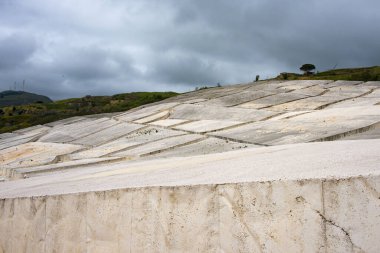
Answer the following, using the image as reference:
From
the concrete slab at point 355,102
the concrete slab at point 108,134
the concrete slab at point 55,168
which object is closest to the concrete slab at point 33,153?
the concrete slab at point 108,134

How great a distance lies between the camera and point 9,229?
4863 mm

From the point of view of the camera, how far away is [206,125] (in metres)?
11.4

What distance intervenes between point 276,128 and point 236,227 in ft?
20.9

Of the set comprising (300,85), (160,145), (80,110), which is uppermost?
(80,110)

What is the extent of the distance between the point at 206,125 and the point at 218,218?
8.38 m

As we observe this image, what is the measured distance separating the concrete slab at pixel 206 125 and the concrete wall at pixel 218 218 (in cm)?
650

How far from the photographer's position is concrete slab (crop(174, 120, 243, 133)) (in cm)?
1067

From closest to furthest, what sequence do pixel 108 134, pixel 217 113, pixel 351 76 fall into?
1. pixel 108 134
2. pixel 217 113
3. pixel 351 76

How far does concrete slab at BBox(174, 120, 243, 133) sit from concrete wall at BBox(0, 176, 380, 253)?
650 centimetres

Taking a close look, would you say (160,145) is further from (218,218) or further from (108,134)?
(218,218)

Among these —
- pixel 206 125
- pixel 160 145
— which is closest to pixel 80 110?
pixel 206 125

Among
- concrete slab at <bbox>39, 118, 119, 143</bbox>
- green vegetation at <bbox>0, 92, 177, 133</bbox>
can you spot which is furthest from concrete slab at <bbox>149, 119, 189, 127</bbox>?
green vegetation at <bbox>0, 92, 177, 133</bbox>

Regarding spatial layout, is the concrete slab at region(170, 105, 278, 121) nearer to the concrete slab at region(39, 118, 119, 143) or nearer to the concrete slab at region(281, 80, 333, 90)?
the concrete slab at region(39, 118, 119, 143)

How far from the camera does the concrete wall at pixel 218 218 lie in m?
2.45
